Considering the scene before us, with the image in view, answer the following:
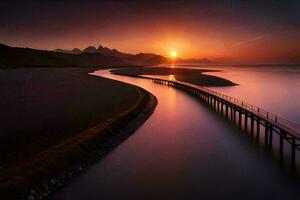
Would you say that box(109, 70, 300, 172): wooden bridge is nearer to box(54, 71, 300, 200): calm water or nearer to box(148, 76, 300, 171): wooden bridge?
box(148, 76, 300, 171): wooden bridge

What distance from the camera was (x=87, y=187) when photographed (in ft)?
59.6

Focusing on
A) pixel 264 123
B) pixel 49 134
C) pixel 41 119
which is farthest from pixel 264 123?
pixel 41 119

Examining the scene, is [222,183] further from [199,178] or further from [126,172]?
[126,172]

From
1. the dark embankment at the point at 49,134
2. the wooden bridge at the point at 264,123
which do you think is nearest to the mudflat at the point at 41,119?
the dark embankment at the point at 49,134

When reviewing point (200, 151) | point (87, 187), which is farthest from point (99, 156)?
point (200, 151)

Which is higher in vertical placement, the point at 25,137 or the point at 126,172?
the point at 25,137

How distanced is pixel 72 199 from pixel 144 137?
46.9ft

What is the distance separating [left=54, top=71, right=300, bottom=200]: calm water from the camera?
57.8 feet

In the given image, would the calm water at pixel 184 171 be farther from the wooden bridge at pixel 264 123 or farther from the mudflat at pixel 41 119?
the mudflat at pixel 41 119

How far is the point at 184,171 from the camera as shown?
2120 cm

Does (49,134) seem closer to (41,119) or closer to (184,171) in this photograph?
(41,119)

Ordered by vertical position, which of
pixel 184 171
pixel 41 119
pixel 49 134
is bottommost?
pixel 184 171

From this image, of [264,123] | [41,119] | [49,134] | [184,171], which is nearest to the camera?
[184,171]

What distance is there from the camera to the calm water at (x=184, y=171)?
17609 millimetres
